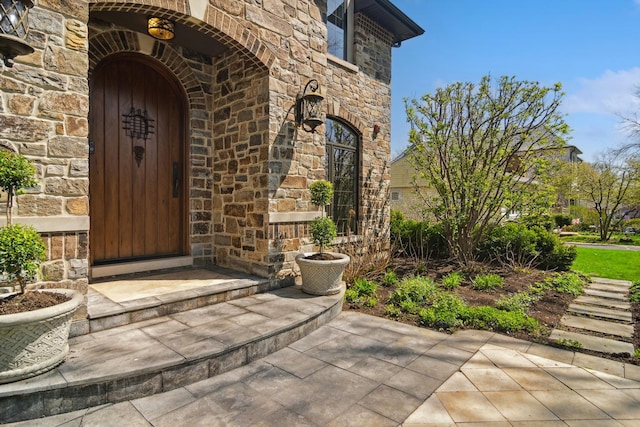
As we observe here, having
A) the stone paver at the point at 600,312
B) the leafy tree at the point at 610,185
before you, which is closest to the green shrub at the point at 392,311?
the stone paver at the point at 600,312

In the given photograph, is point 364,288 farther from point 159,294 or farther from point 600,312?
point 600,312

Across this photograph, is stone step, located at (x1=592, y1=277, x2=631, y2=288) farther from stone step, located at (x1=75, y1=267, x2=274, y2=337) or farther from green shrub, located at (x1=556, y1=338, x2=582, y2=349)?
stone step, located at (x1=75, y1=267, x2=274, y2=337)

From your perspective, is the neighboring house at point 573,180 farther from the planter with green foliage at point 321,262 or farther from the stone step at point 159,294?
the stone step at point 159,294

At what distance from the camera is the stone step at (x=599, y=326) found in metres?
3.59

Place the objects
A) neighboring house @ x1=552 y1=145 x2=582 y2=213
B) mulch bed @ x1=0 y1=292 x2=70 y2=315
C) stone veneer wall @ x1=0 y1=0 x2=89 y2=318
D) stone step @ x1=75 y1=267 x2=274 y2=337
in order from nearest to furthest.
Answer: mulch bed @ x1=0 y1=292 x2=70 y2=315 → stone veneer wall @ x1=0 y1=0 x2=89 y2=318 → stone step @ x1=75 y1=267 x2=274 y2=337 → neighboring house @ x1=552 y1=145 x2=582 y2=213

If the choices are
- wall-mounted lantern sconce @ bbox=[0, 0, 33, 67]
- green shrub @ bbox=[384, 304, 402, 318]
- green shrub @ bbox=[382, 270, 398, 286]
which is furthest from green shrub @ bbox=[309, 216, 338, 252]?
wall-mounted lantern sconce @ bbox=[0, 0, 33, 67]

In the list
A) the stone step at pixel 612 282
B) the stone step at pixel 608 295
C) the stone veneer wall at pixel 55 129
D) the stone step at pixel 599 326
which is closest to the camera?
the stone veneer wall at pixel 55 129

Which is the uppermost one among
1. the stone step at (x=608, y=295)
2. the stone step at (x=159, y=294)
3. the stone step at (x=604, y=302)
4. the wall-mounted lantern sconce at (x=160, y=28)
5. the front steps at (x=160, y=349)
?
the wall-mounted lantern sconce at (x=160, y=28)

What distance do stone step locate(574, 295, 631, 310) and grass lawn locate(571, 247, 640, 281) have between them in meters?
2.00

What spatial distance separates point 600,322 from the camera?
3902 millimetres

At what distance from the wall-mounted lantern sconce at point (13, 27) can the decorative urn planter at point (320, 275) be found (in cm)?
308

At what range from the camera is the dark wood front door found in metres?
3.98

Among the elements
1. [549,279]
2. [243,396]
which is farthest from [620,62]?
[243,396]

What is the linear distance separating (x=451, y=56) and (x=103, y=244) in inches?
329
